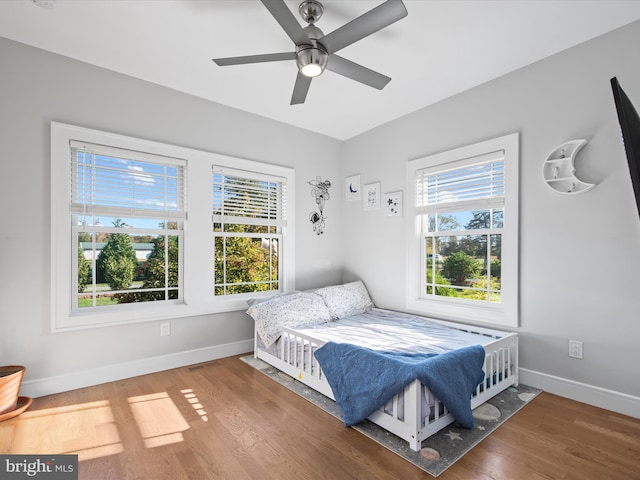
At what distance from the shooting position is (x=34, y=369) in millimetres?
2463

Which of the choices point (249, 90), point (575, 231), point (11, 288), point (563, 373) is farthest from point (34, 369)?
point (575, 231)

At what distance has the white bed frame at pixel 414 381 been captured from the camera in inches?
71.6

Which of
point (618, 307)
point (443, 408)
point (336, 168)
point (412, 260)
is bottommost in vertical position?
point (443, 408)

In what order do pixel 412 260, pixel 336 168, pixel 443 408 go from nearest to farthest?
1. pixel 443 408
2. pixel 412 260
3. pixel 336 168

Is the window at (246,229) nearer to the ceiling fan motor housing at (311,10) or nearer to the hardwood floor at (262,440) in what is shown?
the hardwood floor at (262,440)

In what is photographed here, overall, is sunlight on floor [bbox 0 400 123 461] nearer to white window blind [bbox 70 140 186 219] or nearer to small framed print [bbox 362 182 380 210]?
white window blind [bbox 70 140 186 219]

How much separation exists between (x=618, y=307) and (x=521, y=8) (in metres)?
2.07

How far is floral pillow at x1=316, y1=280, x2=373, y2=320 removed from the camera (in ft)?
11.4

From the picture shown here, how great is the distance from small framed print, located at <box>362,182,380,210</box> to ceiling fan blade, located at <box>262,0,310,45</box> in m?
2.19

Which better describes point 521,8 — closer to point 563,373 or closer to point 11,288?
point 563,373

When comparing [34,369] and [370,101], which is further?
[370,101]

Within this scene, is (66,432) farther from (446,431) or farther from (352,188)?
(352,188)

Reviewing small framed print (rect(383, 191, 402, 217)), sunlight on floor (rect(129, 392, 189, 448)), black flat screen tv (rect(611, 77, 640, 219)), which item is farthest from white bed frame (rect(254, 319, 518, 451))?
black flat screen tv (rect(611, 77, 640, 219))

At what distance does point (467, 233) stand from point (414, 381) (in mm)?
1760
